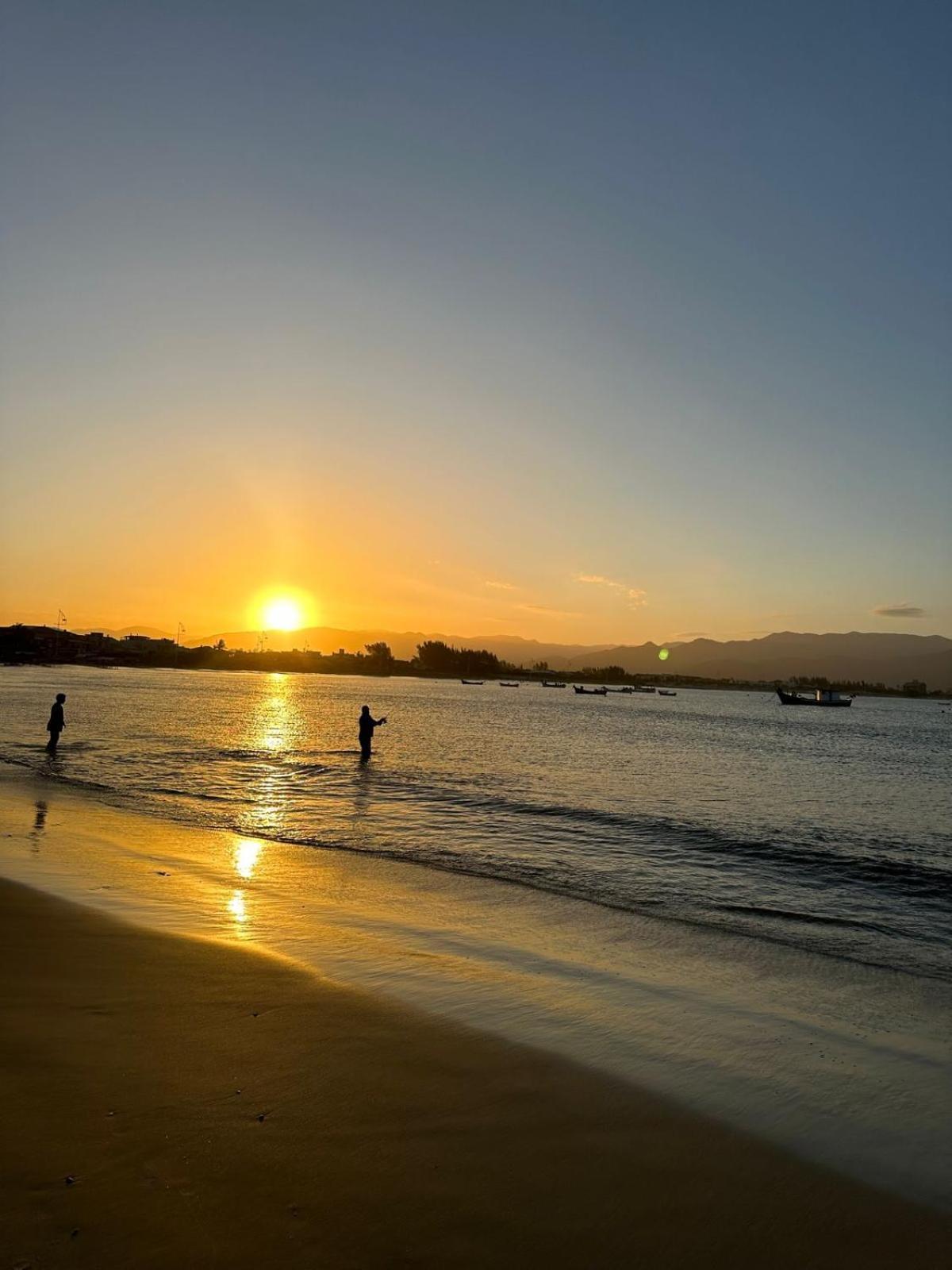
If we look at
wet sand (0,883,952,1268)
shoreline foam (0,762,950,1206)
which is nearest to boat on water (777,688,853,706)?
shoreline foam (0,762,950,1206)

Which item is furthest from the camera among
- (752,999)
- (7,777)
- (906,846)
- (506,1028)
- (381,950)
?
(7,777)

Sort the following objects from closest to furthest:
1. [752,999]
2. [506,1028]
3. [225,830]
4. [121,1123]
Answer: [121,1123], [506,1028], [752,999], [225,830]

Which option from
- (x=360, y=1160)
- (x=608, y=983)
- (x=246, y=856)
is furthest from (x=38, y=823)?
(x=360, y=1160)

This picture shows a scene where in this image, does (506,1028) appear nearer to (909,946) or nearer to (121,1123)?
(121,1123)

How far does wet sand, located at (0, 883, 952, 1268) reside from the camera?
4211mm

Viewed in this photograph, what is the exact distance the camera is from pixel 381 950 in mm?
9758

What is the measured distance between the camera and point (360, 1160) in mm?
4949

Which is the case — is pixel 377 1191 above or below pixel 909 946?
above

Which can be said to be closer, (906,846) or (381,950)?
(381,950)

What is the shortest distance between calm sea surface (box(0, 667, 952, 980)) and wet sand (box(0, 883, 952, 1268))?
6891 millimetres

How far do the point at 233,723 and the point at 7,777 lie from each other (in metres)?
36.3

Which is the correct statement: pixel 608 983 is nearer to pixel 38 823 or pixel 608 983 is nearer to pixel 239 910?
pixel 239 910

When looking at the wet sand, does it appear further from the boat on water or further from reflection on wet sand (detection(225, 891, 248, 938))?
the boat on water

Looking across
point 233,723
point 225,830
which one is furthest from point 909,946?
point 233,723
